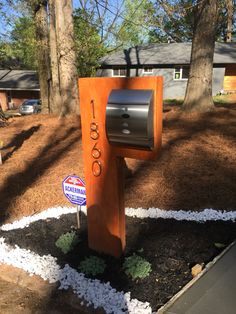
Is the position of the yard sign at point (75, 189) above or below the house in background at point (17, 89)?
above

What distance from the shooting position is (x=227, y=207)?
13.4 ft

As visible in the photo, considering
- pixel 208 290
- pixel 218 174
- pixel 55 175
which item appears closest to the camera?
pixel 208 290

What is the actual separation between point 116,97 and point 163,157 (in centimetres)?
316

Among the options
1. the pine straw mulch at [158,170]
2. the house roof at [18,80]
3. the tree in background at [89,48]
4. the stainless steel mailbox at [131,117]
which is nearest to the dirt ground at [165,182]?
the pine straw mulch at [158,170]

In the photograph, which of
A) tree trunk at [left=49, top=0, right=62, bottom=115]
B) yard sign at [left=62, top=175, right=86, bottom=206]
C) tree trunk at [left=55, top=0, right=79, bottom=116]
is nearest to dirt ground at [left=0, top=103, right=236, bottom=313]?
yard sign at [left=62, top=175, right=86, bottom=206]

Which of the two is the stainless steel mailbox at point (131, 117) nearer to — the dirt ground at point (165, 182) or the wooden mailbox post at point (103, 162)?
the wooden mailbox post at point (103, 162)

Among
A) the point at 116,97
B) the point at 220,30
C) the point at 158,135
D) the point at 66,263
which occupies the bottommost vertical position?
the point at 66,263

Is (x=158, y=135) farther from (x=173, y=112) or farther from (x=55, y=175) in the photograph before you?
(x=173, y=112)

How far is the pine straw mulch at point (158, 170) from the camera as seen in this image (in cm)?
443

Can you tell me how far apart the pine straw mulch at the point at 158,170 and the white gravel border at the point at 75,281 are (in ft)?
3.31

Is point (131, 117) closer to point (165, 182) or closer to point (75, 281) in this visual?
point (75, 281)

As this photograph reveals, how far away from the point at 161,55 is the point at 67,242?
24110 mm

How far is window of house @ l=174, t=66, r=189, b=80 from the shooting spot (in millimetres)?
24344

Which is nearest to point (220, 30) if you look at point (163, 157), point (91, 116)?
point (163, 157)
